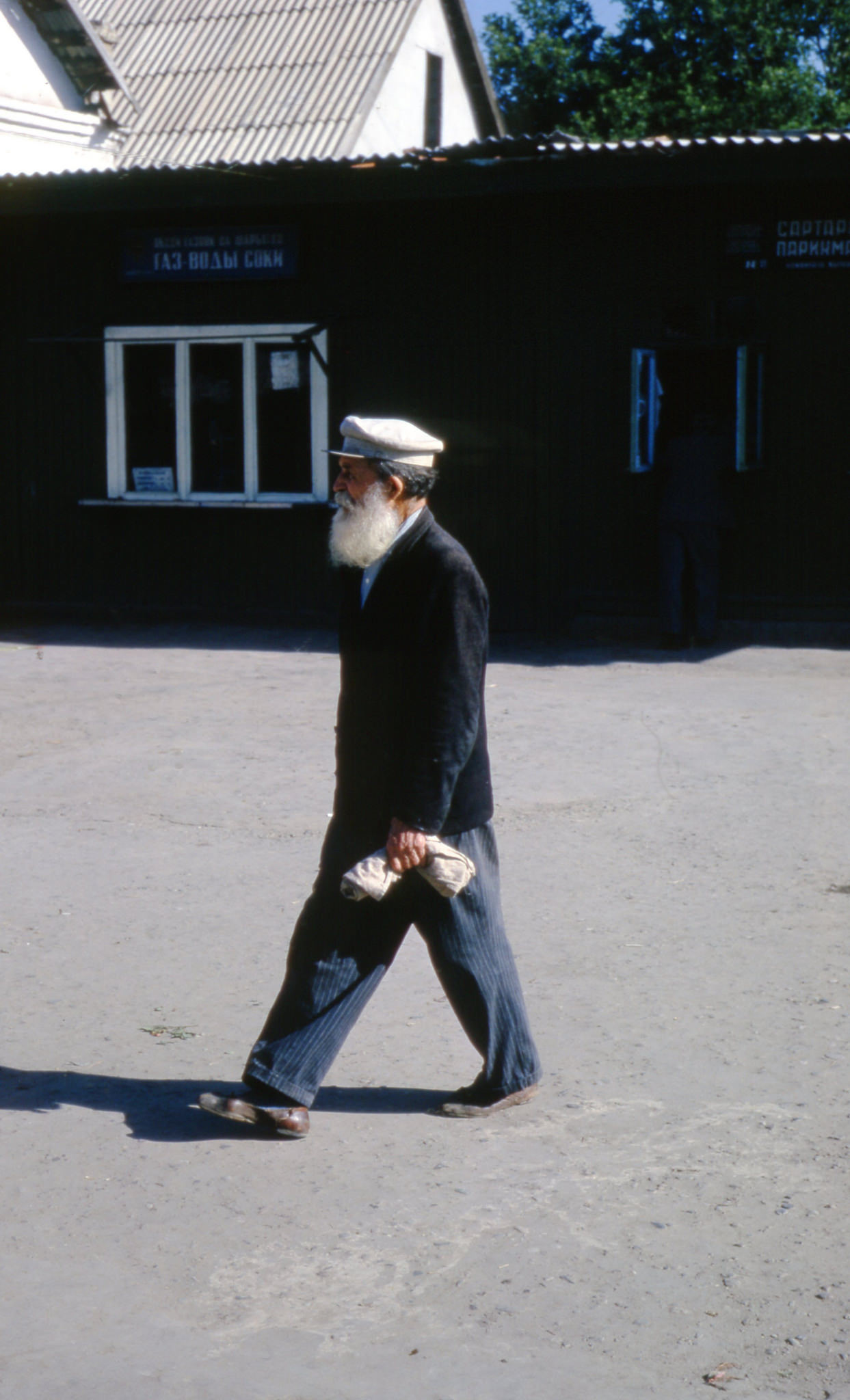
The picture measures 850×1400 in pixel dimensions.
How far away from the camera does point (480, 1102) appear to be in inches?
175

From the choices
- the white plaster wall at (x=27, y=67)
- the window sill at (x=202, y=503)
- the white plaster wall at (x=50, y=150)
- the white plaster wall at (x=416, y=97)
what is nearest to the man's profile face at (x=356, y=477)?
the window sill at (x=202, y=503)

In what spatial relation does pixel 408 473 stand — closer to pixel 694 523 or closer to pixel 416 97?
pixel 694 523

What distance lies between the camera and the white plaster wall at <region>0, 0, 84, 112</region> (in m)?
24.3

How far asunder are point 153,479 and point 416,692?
12363 millimetres

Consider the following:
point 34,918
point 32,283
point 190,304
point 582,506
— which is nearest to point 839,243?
point 582,506

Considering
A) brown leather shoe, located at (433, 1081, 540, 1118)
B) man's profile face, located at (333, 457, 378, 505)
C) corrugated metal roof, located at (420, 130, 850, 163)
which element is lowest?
brown leather shoe, located at (433, 1081, 540, 1118)

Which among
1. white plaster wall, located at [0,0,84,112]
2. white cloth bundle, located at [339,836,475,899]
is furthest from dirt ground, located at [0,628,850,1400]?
white plaster wall, located at [0,0,84,112]

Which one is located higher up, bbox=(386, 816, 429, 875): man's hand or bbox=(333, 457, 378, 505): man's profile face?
bbox=(333, 457, 378, 505): man's profile face

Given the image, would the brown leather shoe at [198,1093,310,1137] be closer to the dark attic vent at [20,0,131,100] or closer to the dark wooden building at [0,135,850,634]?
the dark wooden building at [0,135,850,634]

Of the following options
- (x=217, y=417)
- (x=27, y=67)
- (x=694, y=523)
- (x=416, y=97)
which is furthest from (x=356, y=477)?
(x=416, y=97)

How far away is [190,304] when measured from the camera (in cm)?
1564

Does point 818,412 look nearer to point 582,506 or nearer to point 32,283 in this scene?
point 582,506

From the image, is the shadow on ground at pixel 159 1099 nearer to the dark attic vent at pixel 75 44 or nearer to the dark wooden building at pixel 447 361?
the dark wooden building at pixel 447 361

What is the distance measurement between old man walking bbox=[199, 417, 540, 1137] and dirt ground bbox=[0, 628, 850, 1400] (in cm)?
24
